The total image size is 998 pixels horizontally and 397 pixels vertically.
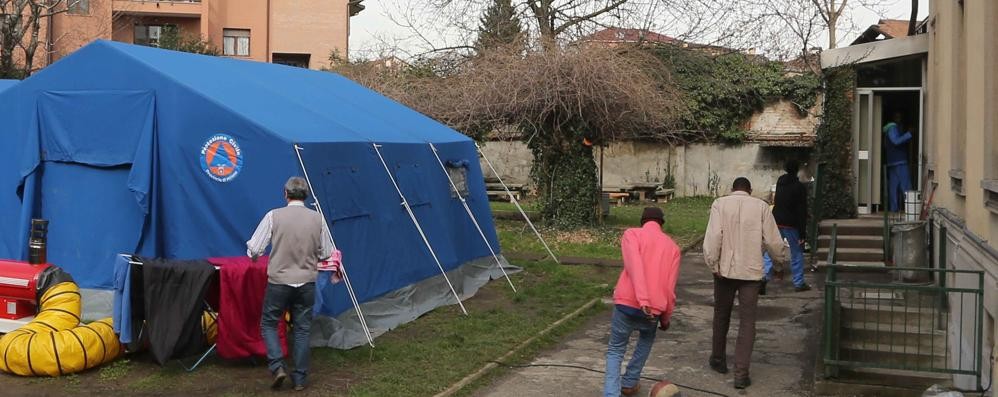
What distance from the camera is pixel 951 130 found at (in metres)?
10.2

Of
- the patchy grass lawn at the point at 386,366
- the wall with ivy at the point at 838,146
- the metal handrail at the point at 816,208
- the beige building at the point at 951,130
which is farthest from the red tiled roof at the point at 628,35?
the patchy grass lawn at the point at 386,366

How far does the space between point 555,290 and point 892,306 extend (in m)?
4.48

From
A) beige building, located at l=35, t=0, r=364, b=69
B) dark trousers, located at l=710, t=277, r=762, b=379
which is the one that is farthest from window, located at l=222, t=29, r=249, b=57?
dark trousers, located at l=710, t=277, r=762, b=379

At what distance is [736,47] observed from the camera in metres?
29.9

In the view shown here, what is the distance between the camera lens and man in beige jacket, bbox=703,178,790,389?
26.0 ft

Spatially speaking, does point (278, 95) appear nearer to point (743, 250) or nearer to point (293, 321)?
point (293, 321)

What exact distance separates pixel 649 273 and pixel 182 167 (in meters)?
4.85

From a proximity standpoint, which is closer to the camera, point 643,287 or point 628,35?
point 643,287

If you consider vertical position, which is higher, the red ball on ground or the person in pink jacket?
the person in pink jacket

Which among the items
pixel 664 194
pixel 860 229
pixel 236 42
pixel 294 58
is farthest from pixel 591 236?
pixel 236 42

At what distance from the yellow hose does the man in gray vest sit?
146 cm

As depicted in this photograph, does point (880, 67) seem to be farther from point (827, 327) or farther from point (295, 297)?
point (295, 297)

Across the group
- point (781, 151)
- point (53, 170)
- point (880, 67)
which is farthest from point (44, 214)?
point (781, 151)

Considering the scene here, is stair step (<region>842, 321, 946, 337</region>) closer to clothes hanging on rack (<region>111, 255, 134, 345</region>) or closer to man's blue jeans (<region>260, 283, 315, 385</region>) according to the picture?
man's blue jeans (<region>260, 283, 315, 385</region>)
